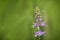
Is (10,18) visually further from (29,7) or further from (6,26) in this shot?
(29,7)

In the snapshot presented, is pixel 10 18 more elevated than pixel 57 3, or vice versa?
pixel 57 3

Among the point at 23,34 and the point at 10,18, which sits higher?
the point at 10,18

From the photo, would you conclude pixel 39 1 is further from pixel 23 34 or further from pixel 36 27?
pixel 23 34

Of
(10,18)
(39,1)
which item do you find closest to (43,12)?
(39,1)

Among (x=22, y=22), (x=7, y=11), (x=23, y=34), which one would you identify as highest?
(x=7, y=11)

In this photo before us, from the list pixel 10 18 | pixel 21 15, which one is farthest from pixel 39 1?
pixel 10 18

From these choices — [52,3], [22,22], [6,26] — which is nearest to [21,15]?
[22,22]
